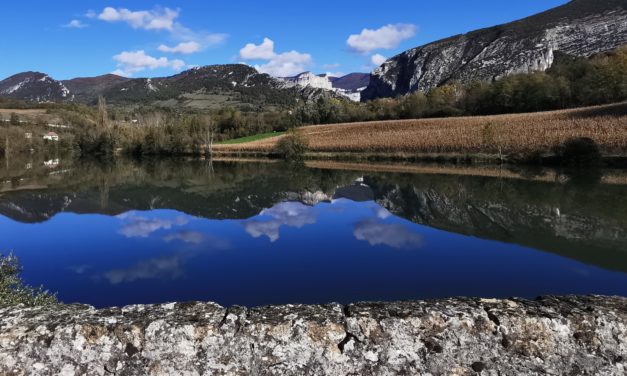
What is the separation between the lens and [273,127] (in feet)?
309

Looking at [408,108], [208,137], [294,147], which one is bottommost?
[294,147]

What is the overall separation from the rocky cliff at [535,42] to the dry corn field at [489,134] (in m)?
103

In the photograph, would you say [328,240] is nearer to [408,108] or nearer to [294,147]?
[294,147]

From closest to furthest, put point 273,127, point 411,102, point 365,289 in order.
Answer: point 365,289
point 411,102
point 273,127

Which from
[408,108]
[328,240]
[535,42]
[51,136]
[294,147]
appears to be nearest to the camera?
[328,240]

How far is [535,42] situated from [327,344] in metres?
195

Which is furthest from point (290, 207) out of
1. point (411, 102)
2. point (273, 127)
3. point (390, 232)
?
point (273, 127)

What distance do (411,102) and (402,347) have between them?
8112 cm

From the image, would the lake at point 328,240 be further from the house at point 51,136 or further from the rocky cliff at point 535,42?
the rocky cliff at point 535,42

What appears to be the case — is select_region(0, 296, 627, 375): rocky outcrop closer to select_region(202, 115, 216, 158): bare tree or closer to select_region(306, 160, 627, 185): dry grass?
select_region(306, 160, 627, 185): dry grass

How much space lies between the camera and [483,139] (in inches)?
1876

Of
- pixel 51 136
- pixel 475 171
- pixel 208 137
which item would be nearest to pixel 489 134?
pixel 475 171

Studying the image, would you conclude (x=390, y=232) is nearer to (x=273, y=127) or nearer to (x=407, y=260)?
(x=407, y=260)

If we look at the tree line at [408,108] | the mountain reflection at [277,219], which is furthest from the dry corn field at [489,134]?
the mountain reflection at [277,219]
